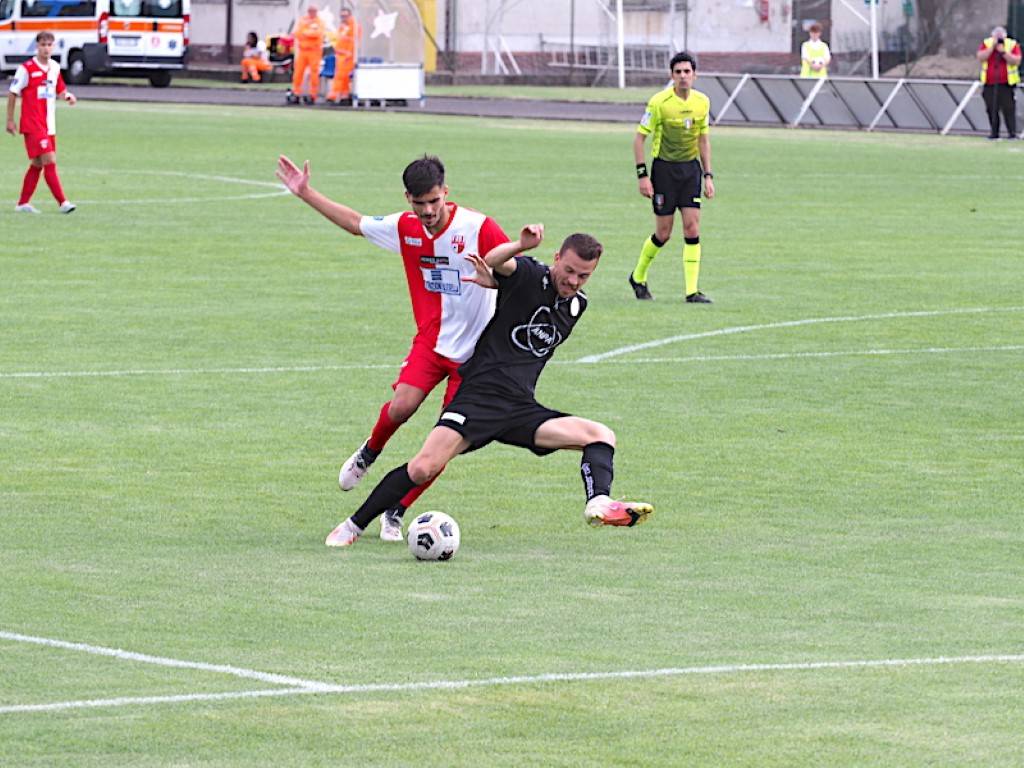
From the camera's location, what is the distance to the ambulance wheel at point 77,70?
61.7m

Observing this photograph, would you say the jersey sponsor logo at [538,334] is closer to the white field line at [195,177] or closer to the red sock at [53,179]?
the red sock at [53,179]

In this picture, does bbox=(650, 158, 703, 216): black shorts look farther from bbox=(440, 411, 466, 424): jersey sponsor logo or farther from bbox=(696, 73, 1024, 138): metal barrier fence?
bbox=(696, 73, 1024, 138): metal barrier fence

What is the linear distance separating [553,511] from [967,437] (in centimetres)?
336

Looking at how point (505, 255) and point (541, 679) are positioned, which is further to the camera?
point (505, 255)

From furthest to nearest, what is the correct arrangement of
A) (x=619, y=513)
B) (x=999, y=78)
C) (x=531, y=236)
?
1. (x=999, y=78)
2. (x=619, y=513)
3. (x=531, y=236)

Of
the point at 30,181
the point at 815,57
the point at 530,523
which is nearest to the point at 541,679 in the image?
the point at 530,523

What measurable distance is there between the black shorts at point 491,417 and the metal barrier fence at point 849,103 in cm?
3817

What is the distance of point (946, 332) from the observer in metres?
18.5

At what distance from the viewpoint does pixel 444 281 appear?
420 inches

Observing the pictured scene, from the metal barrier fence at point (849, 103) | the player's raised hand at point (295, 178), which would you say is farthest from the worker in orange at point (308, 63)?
the player's raised hand at point (295, 178)

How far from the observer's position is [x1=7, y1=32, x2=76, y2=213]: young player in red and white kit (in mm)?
27078

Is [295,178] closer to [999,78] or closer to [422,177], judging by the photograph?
[422,177]

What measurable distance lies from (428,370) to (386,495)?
748mm

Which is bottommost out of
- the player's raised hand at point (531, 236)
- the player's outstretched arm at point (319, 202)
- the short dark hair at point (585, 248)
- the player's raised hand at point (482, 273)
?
the player's raised hand at point (482, 273)
